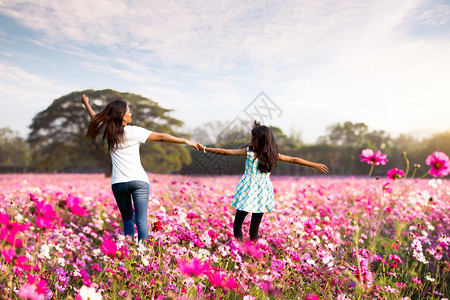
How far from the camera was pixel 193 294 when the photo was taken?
2.54 m

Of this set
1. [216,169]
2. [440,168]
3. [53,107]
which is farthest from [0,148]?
[440,168]

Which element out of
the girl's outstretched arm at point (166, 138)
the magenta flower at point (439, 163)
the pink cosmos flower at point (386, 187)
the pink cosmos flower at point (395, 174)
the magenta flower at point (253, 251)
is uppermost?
the girl's outstretched arm at point (166, 138)

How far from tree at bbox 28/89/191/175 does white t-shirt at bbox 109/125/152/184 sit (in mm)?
13472

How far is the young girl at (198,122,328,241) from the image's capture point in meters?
3.88

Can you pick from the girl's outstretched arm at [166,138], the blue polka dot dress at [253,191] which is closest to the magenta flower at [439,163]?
the blue polka dot dress at [253,191]

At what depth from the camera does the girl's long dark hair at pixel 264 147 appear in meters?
3.89

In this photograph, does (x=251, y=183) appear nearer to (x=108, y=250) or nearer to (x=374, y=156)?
(x=374, y=156)

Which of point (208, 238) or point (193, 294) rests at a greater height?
point (208, 238)

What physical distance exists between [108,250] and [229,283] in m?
0.81

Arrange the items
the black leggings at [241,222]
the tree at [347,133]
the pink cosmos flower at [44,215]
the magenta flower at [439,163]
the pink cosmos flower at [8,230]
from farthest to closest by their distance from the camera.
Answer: the tree at [347,133] < the black leggings at [241,222] < the magenta flower at [439,163] < the pink cosmos flower at [44,215] < the pink cosmos flower at [8,230]

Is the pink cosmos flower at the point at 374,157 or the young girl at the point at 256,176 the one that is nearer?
Result: the pink cosmos flower at the point at 374,157

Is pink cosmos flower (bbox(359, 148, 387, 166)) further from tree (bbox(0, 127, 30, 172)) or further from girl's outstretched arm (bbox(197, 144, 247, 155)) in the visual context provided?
tree (bbox(0, 127, 30, 172))

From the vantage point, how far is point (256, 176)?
4.02m

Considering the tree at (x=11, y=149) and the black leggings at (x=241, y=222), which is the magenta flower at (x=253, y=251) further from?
the tree at (x=11, y=149)
